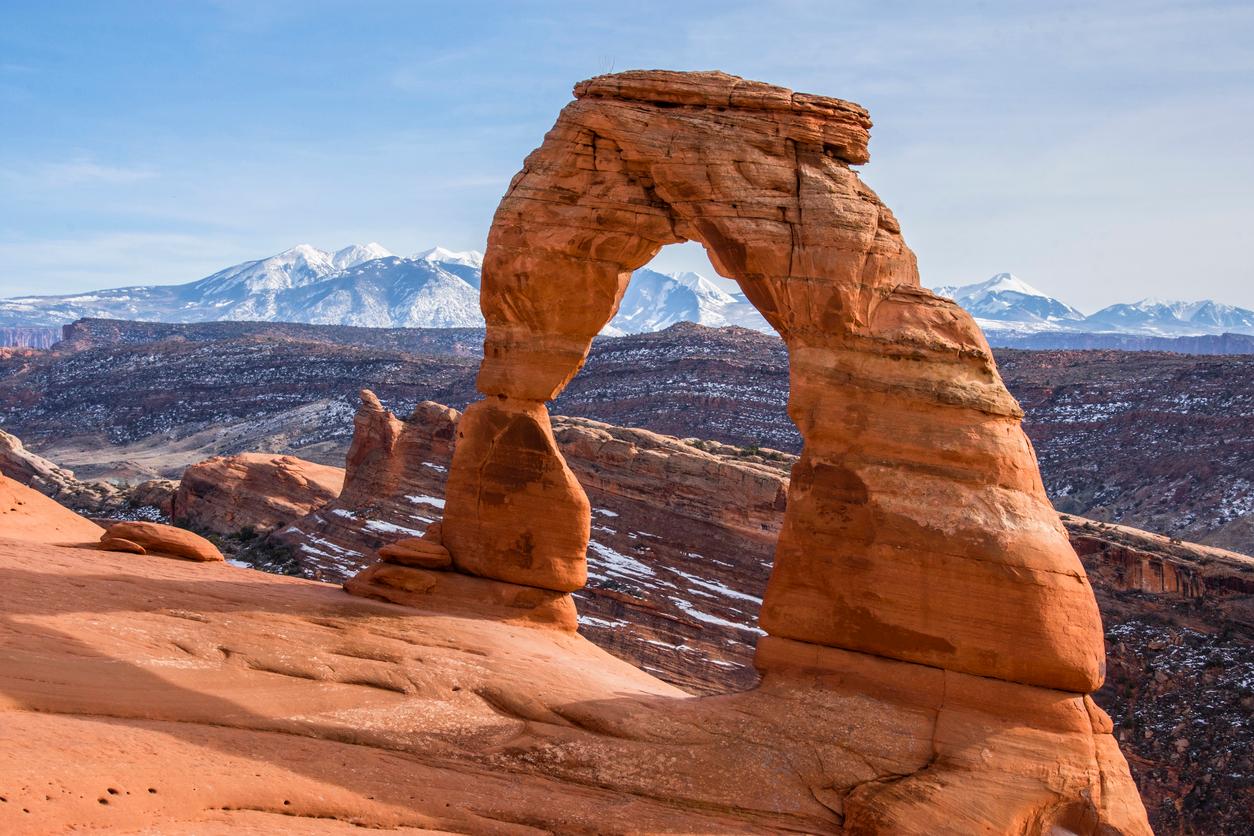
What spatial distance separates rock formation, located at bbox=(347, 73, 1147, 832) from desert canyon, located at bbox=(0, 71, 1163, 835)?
0.13 ft

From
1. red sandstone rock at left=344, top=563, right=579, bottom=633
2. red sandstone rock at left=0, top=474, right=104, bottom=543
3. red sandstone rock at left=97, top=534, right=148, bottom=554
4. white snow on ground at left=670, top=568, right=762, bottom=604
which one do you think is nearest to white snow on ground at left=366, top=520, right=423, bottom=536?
white snow on ground at left=670, top=568, right=762, bottom=604

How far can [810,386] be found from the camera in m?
17.2

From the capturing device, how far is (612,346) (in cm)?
8956

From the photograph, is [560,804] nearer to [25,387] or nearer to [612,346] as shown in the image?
[612,346]

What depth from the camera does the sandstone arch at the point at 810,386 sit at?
1583 cm

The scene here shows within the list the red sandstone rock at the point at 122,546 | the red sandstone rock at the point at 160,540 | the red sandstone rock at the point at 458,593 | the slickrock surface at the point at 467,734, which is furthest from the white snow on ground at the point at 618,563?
the slickrock surface at the point at 467,734

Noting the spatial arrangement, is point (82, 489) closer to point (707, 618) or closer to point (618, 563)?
point (618, 563)

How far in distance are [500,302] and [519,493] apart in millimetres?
3019

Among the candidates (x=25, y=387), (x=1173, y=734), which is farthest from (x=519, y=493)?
(x=25, y=387)

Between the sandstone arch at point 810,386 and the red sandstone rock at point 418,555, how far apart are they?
283 mm

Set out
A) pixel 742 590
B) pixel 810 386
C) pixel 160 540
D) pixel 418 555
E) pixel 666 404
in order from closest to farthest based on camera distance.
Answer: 1. pixel 810 386
2. pixel 418 555
3. pixel 160 540
4. pixel 742 590
5. pixel 666 404

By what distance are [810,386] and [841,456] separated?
41.6 inches

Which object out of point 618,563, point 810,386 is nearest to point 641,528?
point 618,563

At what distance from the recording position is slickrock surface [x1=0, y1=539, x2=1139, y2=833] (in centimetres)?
1273
